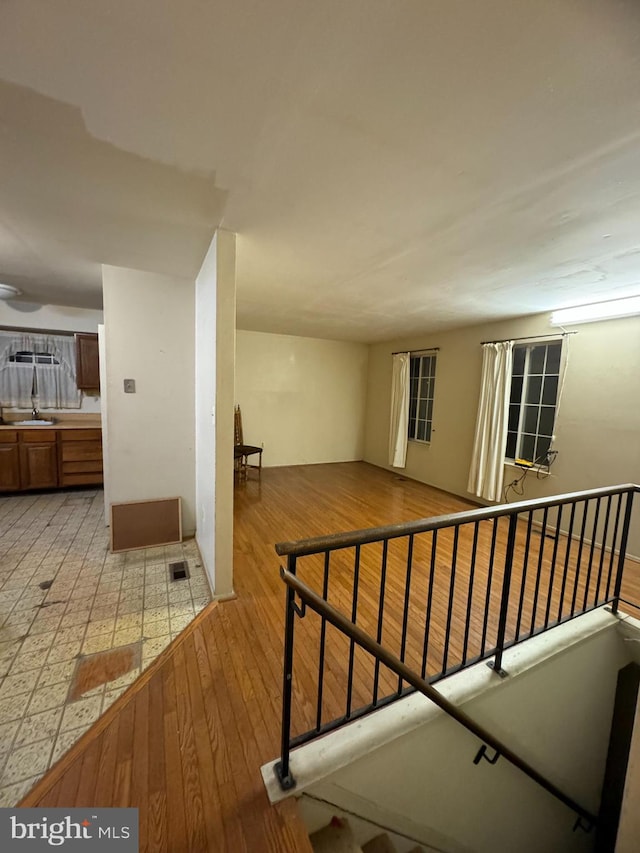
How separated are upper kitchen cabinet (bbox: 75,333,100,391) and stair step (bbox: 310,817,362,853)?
4923 millimetres

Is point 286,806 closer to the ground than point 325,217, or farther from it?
closer to the ground

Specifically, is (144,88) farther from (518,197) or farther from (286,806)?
(286,806)

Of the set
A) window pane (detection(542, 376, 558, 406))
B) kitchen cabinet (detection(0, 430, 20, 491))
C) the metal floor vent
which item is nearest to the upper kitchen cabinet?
kitchen cabinet (detection(0, 430, 20, 491))

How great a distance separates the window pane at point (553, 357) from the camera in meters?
3.56

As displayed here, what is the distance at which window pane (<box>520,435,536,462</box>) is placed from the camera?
3.82 meters

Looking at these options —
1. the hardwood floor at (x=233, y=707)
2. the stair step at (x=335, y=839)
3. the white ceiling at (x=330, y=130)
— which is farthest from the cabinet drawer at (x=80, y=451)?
the stair step at (x=335, y=839)

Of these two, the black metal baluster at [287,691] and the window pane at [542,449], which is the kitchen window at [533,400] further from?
the black metal baluster at [287,691]

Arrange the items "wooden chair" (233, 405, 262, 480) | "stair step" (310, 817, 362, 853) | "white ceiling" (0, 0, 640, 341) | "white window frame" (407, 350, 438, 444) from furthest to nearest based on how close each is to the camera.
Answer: "white window frame" (407, 350, 438, 444), "wooden chair" (233, 405, 262, 480), "stair step" (310, 817, 362, 853), "white ceiling" (0, 0, 640, 341)

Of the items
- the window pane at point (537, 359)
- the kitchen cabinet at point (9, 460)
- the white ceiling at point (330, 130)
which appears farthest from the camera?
the kitchen cabinet at point (9, 460)

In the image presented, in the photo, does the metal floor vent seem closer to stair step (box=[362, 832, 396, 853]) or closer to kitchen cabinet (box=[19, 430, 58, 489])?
stair step (box=[362, 832, 396, 853])

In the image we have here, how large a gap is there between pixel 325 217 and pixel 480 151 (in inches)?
32.3

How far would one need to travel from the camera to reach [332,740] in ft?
4.14

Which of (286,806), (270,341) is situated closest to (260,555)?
(286,806)

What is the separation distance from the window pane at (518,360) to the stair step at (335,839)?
4218 mm
